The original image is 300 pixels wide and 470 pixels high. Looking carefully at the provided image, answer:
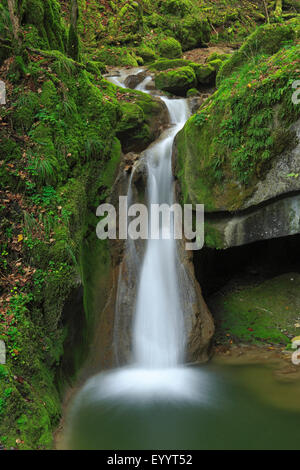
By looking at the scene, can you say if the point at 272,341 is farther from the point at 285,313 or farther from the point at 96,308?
the point at 96,308

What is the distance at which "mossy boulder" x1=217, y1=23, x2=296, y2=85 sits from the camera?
21.8ft

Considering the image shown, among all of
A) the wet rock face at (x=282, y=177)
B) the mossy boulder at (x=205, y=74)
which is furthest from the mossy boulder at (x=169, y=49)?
the wet rock face at (x=282, y=177)

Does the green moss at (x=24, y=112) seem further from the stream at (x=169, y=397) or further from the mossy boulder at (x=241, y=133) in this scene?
the mossy boulder at (x=241, y=133)

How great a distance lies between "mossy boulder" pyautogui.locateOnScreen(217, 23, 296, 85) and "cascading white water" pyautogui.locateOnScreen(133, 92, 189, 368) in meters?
3.06

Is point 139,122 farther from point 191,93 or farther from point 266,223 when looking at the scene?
point 191,93

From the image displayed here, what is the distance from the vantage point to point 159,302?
6.37m

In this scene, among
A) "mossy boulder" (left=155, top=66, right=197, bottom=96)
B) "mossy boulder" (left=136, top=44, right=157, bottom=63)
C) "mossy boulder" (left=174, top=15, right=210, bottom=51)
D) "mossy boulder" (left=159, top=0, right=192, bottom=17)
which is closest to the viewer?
"mossy boulder" (left=155, top=66, right=197, bottom=96)

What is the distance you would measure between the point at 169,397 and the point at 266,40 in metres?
7.33

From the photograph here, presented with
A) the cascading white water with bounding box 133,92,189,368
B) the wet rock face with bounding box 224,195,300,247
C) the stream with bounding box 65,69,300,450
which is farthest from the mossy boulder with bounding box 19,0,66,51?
the wet rock face with bounding box 224,195,300,247

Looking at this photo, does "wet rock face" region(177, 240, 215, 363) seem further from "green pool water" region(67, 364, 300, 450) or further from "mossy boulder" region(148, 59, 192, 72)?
"mossy boulder" region(148, 59, 192, 72)

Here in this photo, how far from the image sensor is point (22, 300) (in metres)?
4.42

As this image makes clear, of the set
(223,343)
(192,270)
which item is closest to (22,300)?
(192,270)

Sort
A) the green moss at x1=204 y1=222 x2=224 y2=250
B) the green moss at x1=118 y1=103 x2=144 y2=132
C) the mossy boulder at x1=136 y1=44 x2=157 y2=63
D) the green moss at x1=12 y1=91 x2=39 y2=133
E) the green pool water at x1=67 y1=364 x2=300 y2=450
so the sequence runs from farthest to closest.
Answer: the mossy boulder at x1=136 y1=44 x2=157 y2=63 → the green moss at x1=118 y1=103 x2=144 y2=132 → the green moss at x1=204 y1=222 x2=224 y2=250 → the green moss at x1=12 y1=91 x2=39 y2=133 → the green pool water at x1=67 y1=364 x2=300 y2=450
